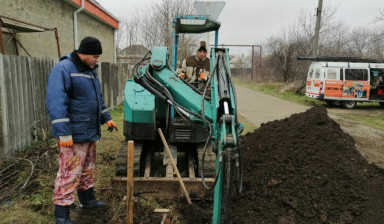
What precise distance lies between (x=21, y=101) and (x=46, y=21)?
486 centimetres

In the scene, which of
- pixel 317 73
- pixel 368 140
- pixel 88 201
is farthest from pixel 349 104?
pixel 88 201

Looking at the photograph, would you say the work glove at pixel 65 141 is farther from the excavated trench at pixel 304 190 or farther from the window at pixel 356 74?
the window at pixel 356 74

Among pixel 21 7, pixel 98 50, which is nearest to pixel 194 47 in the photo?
pixel 21 7

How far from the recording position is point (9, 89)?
214 inches

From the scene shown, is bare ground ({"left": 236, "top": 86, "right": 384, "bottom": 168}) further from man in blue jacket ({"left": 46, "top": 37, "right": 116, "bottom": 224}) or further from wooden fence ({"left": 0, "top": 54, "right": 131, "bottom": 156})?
wooden fence ({"left": 0, "top": 54, "right": 131, "bottom": 156})

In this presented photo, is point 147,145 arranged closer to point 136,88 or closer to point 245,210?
point 136,88

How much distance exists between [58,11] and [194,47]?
8930 mm

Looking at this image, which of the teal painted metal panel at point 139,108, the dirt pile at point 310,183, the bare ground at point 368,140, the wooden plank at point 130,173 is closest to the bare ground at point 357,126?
the bare ground at point 368,140

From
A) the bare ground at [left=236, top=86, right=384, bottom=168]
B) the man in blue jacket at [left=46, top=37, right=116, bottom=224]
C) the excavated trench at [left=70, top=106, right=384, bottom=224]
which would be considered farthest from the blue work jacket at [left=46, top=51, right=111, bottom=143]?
the bare ground at [left=236, top=86, right=384, bottom=168]

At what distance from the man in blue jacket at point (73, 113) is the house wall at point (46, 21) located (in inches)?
209

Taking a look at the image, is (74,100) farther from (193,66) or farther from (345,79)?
(345,79)

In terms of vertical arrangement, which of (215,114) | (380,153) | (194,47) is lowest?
(380,153)

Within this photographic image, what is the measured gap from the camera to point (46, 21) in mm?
9781

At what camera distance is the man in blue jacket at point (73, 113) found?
312 centimetres
